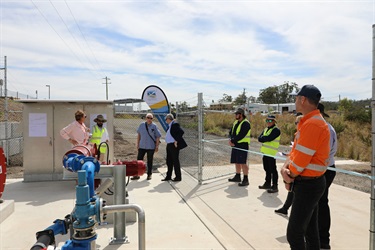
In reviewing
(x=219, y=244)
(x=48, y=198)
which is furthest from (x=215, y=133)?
(x=219, y=244)

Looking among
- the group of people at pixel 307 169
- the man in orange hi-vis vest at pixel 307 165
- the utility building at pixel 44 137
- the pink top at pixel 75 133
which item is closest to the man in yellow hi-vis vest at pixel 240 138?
the utility building at pixel 44 137

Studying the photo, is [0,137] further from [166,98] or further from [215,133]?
[215,133]

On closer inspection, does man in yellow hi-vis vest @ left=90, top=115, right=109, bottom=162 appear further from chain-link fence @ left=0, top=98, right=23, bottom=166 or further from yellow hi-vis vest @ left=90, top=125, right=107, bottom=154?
chain-link fence @ left=0, top=98, right=23, bottom=166

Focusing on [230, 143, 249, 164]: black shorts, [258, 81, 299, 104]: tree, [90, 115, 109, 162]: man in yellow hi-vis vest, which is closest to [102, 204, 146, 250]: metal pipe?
[90, 115, 109, 162]: man in yellow hi-vis vest

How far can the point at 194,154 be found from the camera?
34.9ft

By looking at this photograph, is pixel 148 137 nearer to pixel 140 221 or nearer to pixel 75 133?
pixel 75 133

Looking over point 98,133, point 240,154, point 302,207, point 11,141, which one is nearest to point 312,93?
point 302,207

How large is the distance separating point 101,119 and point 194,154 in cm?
443

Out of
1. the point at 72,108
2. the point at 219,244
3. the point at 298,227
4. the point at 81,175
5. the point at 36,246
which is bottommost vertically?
the point at 219,244

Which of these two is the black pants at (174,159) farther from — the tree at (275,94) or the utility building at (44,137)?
the tree at (275,94)

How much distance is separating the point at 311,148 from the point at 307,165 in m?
0.19

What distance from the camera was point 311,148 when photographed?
2.82 meters

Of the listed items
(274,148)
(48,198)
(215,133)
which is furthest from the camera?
(215,133)

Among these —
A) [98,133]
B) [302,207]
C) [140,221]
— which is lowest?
[302,207]
